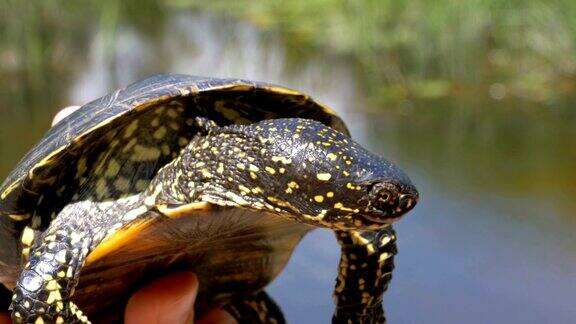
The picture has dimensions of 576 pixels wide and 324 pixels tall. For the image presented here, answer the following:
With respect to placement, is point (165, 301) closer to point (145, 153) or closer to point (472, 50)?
point (145, 153)

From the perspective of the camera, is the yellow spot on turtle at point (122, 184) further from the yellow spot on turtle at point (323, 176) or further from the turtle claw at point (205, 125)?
the yellow spot on turtle at point (323, 176)

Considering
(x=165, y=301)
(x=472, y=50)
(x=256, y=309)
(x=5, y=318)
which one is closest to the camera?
(x=165, y=301)

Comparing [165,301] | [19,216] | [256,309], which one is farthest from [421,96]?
[19,216]

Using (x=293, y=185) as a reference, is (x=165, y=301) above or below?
below

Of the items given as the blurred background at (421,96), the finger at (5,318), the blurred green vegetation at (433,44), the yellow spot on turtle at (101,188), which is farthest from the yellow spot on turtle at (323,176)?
the blurred green vegetation at (433,44)

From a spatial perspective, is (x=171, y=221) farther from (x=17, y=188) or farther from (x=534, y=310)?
(x=534, y=310)

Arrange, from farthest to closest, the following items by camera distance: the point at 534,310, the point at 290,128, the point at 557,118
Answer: the point at 557,118 → the point at 534,310 → the point at 290,128

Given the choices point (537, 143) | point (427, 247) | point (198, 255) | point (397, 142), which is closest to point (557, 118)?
point (537, 143)
